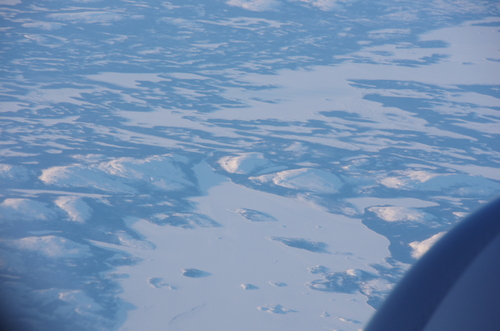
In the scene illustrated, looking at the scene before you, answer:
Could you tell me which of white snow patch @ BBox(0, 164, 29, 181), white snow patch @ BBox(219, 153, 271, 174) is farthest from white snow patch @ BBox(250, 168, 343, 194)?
white snow patch @ BBox(0, 164, 29, 181)

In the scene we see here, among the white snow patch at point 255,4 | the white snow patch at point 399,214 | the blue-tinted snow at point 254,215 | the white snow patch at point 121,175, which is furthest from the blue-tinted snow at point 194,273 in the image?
the white snow patch at point 255,4

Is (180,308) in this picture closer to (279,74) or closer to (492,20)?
Result: (279,74)

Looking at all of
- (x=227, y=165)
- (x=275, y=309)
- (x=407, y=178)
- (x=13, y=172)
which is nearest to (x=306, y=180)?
(x=227, y=165)

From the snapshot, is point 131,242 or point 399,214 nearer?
point 131,242

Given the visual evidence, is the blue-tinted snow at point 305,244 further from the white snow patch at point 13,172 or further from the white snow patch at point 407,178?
the white snow patch at point 13,172

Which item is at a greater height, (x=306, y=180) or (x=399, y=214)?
(x=306, y=180)

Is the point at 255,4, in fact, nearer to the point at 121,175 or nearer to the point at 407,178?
the point at 407,178
